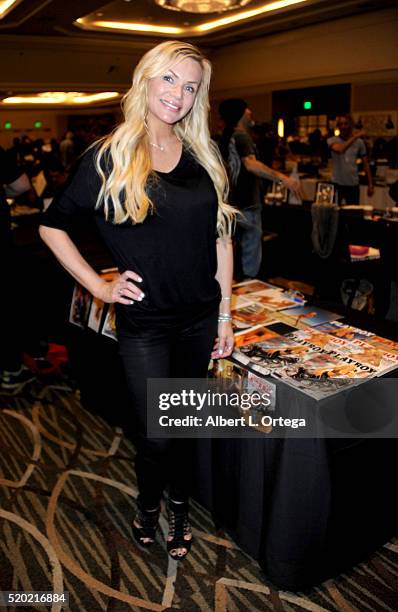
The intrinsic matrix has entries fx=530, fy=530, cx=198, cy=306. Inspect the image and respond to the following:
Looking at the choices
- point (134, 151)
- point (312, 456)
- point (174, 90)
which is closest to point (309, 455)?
point (312, 456)

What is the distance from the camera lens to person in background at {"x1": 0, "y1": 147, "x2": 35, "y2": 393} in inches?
109

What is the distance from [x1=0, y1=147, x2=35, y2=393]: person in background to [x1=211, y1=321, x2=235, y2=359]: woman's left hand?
1.61 m

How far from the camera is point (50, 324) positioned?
3.37 m

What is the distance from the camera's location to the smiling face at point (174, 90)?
1349 mm

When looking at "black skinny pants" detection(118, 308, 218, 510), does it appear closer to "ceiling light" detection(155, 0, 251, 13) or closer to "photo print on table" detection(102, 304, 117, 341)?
"photo print on table" detection(102, 304, 117, 341)

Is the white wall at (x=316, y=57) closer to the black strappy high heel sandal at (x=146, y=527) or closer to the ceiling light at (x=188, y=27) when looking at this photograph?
the ceiling light at (x=188, y=27)

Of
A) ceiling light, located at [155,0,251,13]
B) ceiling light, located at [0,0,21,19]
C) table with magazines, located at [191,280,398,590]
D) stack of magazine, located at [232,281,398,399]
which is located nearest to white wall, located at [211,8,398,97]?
ceiling light, located at [155,0,251,13]

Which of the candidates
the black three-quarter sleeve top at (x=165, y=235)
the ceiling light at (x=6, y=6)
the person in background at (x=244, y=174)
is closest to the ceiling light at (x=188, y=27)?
the ceiling light at (x=6, y=6)

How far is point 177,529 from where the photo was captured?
1762 millimetres

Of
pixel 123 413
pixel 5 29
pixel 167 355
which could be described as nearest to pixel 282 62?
pixel 5 29

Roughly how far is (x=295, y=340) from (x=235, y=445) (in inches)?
15.4

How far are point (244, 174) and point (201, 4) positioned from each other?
3.69 meters

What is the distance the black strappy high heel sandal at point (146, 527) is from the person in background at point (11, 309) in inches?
56.5

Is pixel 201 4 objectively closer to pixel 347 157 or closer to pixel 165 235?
pixel 347 157
